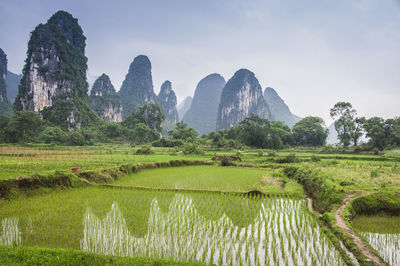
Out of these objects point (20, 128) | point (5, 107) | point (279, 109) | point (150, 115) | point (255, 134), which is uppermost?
point (279, 109)

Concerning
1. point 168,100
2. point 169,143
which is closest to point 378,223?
point 169,143

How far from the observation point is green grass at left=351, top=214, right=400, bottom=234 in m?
4.16

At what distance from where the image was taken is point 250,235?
3.92m

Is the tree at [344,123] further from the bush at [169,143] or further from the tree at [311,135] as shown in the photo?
the bush at [169,143]

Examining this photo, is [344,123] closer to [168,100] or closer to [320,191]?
[320,191]

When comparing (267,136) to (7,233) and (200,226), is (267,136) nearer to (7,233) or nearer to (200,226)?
(200,226)

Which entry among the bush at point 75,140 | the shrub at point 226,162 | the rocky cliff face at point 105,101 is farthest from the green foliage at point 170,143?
the rocky cliff face at point 105,101

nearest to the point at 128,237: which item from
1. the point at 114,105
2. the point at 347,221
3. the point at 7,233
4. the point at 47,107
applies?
the point at 7,233

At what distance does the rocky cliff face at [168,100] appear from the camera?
111938 mm

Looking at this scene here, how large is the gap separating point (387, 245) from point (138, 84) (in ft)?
320

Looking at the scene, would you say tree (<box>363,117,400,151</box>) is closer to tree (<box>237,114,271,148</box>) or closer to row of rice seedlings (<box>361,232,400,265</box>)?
tree (<box>237,114,271,148</box>)

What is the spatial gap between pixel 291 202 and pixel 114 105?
7538 cm

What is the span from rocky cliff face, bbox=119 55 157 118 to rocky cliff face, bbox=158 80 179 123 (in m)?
14.1

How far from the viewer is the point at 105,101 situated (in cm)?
7038
